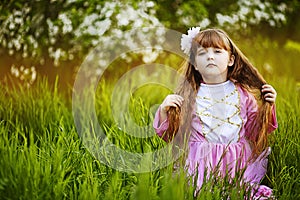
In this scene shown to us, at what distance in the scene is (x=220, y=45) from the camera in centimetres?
189

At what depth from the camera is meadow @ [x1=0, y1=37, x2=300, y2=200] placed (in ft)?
5.09

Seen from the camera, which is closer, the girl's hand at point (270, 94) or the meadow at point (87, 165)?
the meadow at point (87, 165)

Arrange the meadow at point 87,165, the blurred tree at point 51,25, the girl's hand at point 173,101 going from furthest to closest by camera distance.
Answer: the blurred tree at point 51,25 < the girl's hand at point 173,101 < the meadow at point 87,165

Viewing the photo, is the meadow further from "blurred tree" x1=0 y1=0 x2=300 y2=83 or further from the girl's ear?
"blurred tree" x1=0 y1=0 x2=300 y2=83

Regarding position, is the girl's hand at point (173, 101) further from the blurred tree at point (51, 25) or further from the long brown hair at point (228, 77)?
the blurred tree at point (51, 25)

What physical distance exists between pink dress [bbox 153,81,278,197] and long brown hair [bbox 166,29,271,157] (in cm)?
2

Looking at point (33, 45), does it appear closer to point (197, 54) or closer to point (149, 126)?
point (149, 126)

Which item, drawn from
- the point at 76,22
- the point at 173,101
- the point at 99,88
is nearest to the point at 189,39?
the point at 173,101

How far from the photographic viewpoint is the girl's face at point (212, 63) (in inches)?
73.5

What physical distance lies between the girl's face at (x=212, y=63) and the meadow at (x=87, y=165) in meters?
0.27

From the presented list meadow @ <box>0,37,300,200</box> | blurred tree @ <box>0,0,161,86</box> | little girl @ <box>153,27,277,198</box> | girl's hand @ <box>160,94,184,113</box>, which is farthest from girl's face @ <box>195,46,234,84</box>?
blurred tree @ <box>0,0,161,86</box>

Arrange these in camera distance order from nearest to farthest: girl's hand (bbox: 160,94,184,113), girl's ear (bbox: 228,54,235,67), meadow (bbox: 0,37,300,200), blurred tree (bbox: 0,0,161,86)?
1. meadow (bbox: 0,37,300,200)
2. girl's hand (bbox: 160,94,184,113)
3. girl's ear (bbox: 228,54,235,67)
4. blurred tree (bbox: 0,0,161,86)

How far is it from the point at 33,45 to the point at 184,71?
1359mm

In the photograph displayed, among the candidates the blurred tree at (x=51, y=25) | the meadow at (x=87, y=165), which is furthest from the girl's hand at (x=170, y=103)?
the blurred tree at (x=51, y=25)
